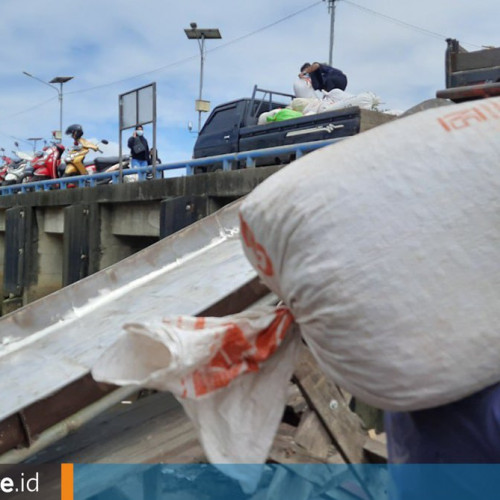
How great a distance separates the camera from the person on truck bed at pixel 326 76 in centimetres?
770

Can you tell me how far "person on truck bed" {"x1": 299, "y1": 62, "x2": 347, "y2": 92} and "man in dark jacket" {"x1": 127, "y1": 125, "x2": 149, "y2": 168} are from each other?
342 centimetres

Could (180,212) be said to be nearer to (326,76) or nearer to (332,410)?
(326,76)

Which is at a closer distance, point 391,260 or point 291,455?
point 391,260

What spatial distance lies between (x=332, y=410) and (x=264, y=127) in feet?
17.3

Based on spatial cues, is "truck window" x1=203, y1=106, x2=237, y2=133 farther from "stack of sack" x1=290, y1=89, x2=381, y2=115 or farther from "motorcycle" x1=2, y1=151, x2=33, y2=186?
"motorcycle" x1=2, y1=151, x2=33, y2=186

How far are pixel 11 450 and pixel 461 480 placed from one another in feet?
6.25

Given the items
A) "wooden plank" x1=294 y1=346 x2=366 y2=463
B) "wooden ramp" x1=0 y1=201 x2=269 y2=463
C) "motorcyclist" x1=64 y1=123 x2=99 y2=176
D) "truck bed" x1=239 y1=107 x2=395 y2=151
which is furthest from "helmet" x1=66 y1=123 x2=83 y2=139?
"wooden plank" x1=294 y1=346 x2=366 y2=463

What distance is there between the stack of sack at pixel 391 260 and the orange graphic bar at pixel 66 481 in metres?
1.49

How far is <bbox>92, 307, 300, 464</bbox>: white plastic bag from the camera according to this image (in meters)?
1.20

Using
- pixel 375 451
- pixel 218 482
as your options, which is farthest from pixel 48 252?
pixel 375 451

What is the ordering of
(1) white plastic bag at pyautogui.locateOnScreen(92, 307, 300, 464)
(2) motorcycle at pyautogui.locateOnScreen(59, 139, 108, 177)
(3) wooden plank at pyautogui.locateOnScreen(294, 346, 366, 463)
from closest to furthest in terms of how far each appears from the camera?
(1) white plastic bag at pyautogui.locateOnScreen(92, 307, 300, 464) → (3) wooden plank at pyautogui.locateOnScreen(294, 346, 366, 463) → (2) motorcycle at pyautogui.locateOnScreen(59, 139, 108, 177)

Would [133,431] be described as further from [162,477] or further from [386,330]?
[386,330]

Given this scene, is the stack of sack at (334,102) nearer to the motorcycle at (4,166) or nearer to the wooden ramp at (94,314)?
the wooden ramp at (94,314)

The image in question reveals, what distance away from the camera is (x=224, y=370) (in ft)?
4.10
